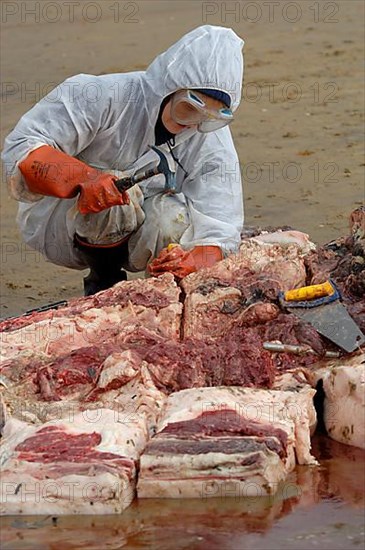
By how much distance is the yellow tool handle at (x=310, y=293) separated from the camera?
5.42 metres

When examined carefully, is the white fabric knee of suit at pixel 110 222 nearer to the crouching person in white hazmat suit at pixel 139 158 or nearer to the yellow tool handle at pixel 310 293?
the crouching person in white hazmat suit at pixel 139 158

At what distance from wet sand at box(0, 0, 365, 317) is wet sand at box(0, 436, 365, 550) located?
3316 mm

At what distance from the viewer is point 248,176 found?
1007 centimetres

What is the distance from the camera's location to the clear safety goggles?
6195 millimetres

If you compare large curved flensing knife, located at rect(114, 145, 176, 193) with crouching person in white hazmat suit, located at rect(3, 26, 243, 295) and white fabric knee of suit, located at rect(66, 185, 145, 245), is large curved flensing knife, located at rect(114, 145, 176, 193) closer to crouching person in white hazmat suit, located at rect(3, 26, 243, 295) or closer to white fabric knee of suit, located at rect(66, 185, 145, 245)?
crouching person in white hazmat suit, located at rect(3, 26, 243, 295)

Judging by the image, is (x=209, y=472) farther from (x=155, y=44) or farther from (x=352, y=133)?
(x=155, y=44)

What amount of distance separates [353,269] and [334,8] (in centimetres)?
954

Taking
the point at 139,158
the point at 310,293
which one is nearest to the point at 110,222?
the point at 139,158

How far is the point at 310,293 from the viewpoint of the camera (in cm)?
543

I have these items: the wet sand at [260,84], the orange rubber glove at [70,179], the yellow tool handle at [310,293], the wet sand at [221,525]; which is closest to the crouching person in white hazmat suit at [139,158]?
the orange rubber glove at [70,179]

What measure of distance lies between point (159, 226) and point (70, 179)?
2.18 ft

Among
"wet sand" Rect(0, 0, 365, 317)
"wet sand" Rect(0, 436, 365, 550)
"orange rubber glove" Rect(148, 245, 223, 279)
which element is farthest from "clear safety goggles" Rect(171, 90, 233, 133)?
"wet sand" Rect(0, 436, 365, 550)

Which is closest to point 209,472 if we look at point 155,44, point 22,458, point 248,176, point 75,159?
point 22,458

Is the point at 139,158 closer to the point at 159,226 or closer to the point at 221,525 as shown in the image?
the point at 159,226
